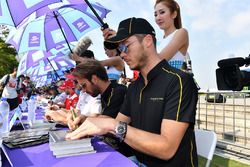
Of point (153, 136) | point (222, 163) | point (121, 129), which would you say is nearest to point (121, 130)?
point (121, 129)

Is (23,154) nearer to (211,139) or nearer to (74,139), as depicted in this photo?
(74,139)

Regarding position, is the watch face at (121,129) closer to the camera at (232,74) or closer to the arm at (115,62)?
the camera at (232,74)

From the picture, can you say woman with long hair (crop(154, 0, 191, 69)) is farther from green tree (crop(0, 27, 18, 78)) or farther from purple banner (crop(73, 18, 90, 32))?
green tree (crop(0, 27, 18, 78))

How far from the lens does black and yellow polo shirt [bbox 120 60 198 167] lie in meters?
1.56

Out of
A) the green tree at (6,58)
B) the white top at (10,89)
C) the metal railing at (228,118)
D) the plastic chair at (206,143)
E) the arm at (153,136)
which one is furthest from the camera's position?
the green tree at (6,58)

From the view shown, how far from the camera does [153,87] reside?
5.74 feet

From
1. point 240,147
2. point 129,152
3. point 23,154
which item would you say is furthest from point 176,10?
point 240,147

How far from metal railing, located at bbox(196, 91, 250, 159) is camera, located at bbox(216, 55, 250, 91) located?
286cm

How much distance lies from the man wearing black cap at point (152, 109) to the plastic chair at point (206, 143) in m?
0.33

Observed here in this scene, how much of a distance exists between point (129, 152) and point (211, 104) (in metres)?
3.42

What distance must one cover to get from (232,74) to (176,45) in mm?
764

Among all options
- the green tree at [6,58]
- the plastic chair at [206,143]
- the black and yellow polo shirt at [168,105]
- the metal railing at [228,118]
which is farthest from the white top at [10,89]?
the green tree at [6,58]

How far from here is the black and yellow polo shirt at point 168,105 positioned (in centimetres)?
156

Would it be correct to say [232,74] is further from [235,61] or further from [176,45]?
[176,45]
